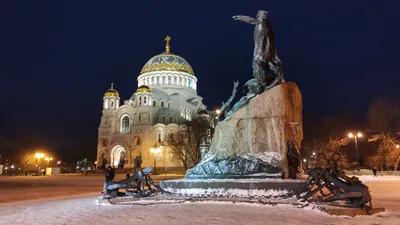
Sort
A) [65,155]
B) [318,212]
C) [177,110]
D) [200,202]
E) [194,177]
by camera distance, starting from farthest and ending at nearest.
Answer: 1. [65,155]
2. [177,110]
3. [194,177]
4. [200,202]
5. [318,212]

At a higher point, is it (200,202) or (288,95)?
(288,95)

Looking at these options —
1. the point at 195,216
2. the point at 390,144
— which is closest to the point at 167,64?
the point at 390,144

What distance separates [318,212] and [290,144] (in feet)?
8.78

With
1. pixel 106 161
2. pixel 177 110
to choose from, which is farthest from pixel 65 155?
pixel 177 110

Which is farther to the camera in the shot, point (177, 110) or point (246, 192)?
point (177, 110)

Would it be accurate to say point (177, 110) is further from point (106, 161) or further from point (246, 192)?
point (246, 192)

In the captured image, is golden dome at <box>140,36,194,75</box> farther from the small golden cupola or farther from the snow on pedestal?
the snow on pedestal

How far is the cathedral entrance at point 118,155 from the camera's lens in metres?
59.2

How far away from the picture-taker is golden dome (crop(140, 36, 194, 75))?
68.6 metres

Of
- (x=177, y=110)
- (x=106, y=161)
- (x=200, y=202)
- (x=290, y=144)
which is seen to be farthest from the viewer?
(x=177, y=110)

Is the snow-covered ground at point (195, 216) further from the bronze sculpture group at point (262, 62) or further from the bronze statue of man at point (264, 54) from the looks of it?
the bronze statue of man at point (264, 54)

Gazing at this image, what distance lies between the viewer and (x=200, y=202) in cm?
695

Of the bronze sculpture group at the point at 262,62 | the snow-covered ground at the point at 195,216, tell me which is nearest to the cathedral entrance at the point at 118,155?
the bronze sculpture group at the point at 262,62

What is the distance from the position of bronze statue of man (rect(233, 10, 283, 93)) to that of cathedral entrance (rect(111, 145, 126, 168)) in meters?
51.8
